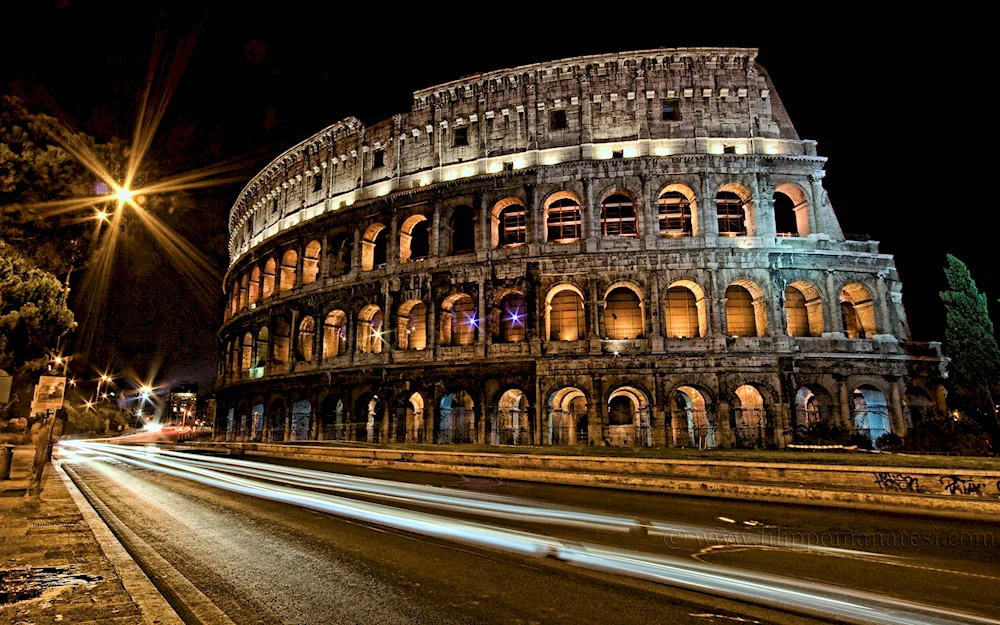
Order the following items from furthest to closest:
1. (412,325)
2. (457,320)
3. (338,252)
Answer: (338,252) → (412,325) → (457,320)

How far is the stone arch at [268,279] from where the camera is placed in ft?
112

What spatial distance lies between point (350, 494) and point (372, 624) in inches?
258

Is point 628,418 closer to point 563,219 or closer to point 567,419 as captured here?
point 567,419

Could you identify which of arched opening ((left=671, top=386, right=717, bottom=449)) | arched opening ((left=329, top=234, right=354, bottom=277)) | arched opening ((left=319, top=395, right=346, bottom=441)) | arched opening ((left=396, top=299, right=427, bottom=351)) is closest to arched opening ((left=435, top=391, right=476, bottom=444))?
arched opening ((left=396, top=299, right=427, bottom=351))

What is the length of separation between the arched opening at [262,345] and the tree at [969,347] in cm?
3547

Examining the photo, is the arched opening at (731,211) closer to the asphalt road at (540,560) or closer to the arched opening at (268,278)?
the asphalt road at (540,560)

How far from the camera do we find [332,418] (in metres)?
29.3

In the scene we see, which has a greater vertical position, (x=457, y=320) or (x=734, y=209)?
(x=734, y=209)

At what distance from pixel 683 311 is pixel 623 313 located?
286 cm

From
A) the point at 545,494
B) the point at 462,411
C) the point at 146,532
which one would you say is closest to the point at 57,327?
the point at 146,532

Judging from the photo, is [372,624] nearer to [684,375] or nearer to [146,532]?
[146,532]

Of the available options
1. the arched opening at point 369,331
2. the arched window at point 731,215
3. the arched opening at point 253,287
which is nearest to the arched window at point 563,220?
the arched window at point 731,215

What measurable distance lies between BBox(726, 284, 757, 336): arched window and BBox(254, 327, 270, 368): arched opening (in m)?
27.1

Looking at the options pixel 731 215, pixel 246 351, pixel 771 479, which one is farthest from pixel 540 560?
pixel 246 351
